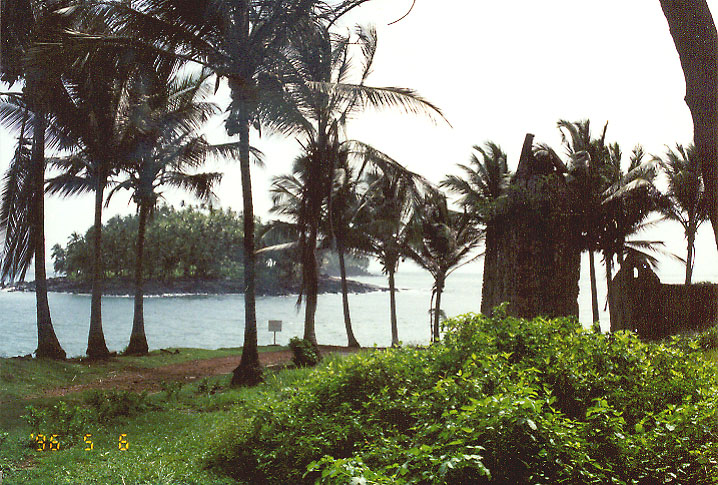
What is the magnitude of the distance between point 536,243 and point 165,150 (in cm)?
544

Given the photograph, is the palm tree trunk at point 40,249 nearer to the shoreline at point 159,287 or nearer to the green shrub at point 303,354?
the shoreline at point 159,287

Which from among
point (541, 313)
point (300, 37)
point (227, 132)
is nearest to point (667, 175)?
point (541, 313)

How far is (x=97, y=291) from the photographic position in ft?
22.3

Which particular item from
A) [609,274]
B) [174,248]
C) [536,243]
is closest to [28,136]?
[174,248]

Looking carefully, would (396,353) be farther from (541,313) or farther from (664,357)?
(541,313)

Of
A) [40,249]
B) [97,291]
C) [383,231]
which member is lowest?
[97,291]

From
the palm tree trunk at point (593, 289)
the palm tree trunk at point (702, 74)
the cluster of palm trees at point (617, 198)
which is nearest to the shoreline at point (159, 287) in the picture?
the cluster of palm trees at point (617, 198)

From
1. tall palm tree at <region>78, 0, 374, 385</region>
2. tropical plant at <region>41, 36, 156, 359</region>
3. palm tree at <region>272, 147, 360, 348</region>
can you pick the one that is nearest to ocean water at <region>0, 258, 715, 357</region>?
tropical plant at <region>41, 36, 156, 359</region>

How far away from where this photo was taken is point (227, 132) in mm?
6355

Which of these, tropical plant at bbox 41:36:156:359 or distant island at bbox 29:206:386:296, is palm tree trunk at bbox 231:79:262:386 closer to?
distant island at bbox 29:206:386:296

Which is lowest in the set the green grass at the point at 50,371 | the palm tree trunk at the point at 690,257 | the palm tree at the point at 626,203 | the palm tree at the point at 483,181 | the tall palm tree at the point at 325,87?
the green grass at the point at 50,371

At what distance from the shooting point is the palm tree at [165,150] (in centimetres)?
677

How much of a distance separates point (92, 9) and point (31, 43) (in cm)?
81

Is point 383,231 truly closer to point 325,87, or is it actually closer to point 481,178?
point 481,178
